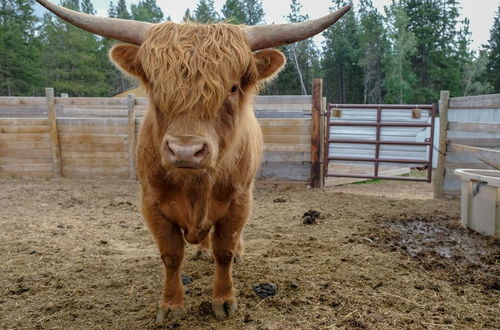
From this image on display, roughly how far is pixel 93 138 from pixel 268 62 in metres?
7.25

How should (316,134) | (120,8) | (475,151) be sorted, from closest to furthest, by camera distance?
(475,151) → (316,134) → (120,8)

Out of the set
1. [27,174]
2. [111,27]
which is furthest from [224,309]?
[27,174]

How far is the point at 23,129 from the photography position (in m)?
8.82

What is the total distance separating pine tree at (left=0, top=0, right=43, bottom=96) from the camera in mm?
35691

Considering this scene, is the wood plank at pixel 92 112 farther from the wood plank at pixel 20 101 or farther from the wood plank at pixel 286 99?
the wood plank at pixel 286 99

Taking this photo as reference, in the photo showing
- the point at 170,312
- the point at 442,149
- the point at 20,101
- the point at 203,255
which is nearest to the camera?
the point at 170,312

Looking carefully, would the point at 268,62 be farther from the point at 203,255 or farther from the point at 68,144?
the point at 68,144

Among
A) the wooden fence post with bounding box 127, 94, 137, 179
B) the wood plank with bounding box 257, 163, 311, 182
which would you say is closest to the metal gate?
the wood plank with bounding box 257, 163, 311, 182

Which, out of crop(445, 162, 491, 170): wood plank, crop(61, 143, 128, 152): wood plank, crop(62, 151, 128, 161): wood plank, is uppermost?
crop(61, 143, 128, 152): wood plank

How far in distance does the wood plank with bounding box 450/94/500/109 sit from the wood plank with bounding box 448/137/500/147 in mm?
534

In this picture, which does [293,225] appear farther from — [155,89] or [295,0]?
[295,0]

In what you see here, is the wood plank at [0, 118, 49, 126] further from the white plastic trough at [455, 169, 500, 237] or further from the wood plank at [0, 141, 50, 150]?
the white plastic trough at [455, 169, 500, 237]

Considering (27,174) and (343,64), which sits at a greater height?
(343,64)

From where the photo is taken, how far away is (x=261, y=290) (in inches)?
123
